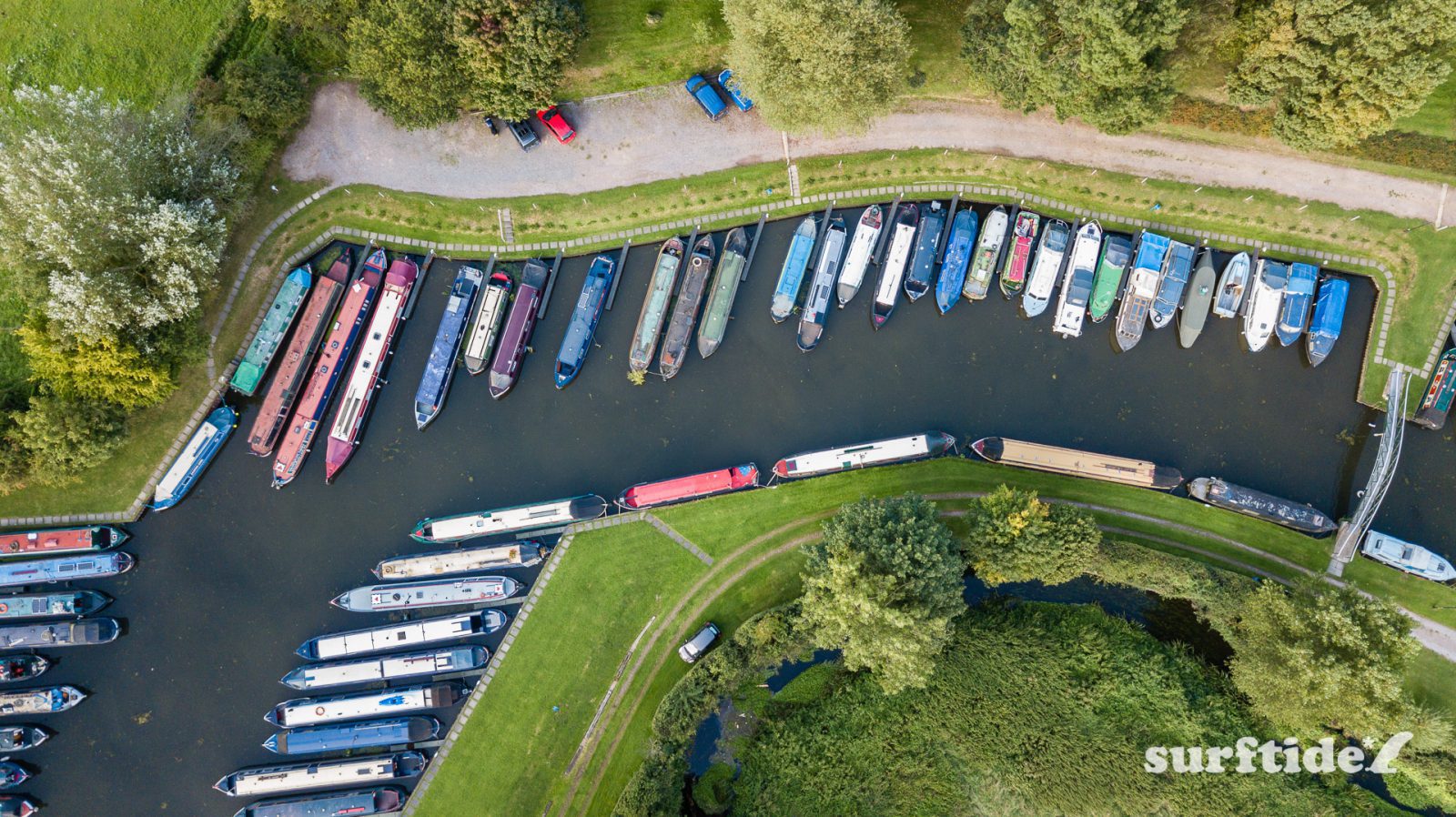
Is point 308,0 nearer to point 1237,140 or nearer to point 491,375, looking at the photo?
point 491,375

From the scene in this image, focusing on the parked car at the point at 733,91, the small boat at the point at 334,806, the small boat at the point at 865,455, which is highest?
the parked car at the point at 733,91

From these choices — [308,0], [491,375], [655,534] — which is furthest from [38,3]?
[655,534]

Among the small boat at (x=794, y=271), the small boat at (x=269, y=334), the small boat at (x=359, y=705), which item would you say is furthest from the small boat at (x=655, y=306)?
the small boat at (x=359, y=705)

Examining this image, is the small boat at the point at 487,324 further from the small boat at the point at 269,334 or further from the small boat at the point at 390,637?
the small boat at the point at 390,637

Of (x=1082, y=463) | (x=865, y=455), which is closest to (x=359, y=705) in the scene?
(x=865, y=455)

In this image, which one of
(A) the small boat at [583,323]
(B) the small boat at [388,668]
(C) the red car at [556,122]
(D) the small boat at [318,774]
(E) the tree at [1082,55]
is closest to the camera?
(E) the tree at [1082,55]

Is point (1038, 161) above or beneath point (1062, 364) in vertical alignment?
above

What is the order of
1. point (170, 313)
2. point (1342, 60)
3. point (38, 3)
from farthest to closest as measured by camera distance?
1. point (38, 3)
2. point (170, 313)
3. point (1342, 60)
